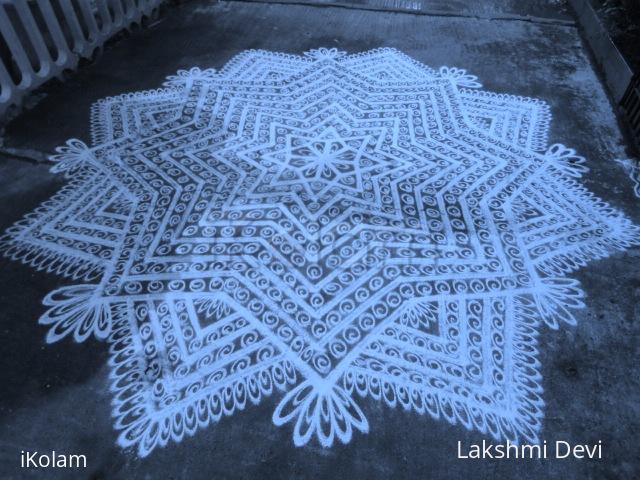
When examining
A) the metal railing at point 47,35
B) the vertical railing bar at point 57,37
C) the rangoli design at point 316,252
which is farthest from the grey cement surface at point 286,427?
the vertical railing bar at point 57,37

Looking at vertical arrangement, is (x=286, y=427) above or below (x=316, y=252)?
below

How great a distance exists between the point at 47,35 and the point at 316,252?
280cm

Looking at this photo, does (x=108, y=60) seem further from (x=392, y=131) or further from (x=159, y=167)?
(x=392, y=131)

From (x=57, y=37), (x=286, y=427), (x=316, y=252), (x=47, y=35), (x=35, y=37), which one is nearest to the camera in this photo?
(x=286, y=427)

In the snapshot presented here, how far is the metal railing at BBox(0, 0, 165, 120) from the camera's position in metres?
2.61

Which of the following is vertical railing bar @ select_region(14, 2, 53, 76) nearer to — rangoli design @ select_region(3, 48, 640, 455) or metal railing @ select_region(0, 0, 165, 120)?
metal railing @ select_region(0, 0, 165, 120)

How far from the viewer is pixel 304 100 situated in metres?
2.97

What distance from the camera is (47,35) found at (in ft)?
10.2

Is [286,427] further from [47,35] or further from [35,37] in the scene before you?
[47,35]

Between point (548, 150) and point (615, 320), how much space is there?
121 cm

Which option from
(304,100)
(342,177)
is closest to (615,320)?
(342,177)

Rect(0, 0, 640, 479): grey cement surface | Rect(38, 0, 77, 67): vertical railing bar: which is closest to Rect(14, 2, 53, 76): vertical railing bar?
Rect(38, 0, 77, 67): vertical railing bar

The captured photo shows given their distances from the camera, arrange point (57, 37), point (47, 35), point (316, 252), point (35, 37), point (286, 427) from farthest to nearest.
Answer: point (47, 35)
point (57, 37)
point (35, 37)
point (316, 252)
point (286, 427)

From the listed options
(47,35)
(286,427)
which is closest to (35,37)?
(47,35)
